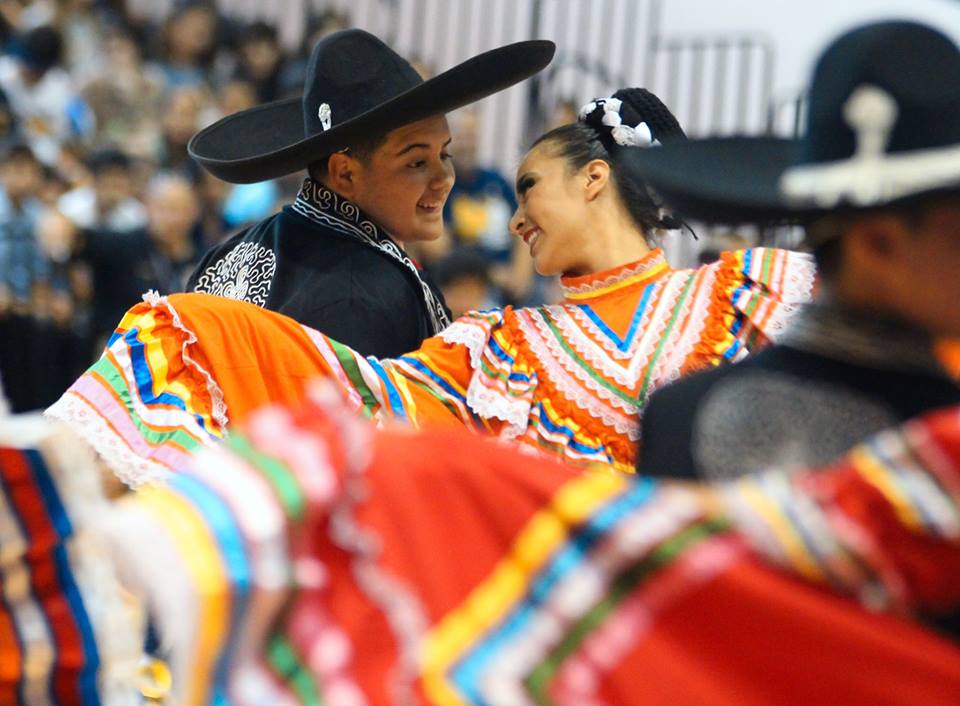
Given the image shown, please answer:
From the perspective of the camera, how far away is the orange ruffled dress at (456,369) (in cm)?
279

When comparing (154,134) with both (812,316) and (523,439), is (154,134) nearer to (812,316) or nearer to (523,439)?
(523,439)

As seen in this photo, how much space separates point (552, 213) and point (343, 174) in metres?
0.53

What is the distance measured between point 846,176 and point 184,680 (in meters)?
0.80

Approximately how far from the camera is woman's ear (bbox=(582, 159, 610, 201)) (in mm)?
3062

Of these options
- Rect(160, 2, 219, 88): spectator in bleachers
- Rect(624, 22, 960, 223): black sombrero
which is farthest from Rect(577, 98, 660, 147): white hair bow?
Rect(160, 2, 219, 88): spectator in bleachers

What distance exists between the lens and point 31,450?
2027mm

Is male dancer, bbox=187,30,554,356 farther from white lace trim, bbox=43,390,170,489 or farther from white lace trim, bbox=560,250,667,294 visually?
white lace trim, bbox=43,390,170,489

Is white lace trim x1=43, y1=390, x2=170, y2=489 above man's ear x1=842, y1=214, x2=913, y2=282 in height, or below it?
below

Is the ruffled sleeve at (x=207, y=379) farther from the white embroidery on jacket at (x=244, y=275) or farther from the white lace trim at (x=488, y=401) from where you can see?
the white embroidery on jacket at (x=244, y=275)

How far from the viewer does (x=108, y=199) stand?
652 cm

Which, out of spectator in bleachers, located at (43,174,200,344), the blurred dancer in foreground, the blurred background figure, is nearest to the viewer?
the blurred dancer in foreground

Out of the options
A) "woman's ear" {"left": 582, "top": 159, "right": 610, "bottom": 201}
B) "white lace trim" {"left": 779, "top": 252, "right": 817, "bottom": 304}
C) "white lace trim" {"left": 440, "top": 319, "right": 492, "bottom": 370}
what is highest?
"woman's ear" {"left": 582, "top": 159, "right": 610, "bottom": 201}

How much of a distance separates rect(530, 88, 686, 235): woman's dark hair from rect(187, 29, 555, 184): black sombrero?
0.24 m

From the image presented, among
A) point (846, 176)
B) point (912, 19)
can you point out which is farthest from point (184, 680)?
point (912, 19)
